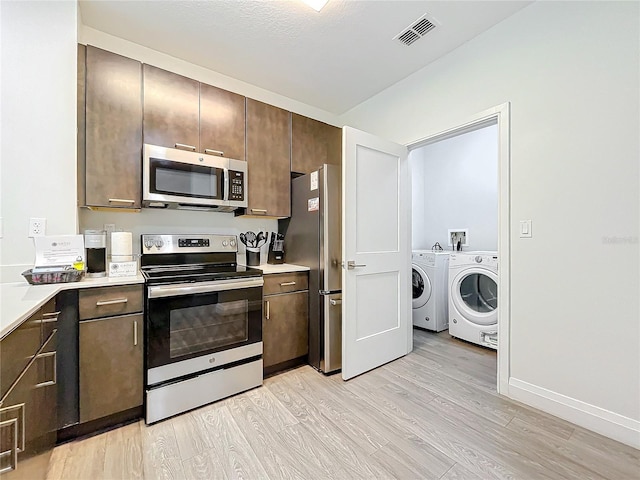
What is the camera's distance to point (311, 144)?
284 centimetres

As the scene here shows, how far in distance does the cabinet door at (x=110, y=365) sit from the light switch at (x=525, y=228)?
8.39 ft

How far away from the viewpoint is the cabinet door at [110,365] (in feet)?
5.02

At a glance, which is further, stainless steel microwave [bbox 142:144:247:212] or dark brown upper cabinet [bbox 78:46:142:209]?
stainless steel microwave [bbox 142:144:247:212]

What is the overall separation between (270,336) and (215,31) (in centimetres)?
238

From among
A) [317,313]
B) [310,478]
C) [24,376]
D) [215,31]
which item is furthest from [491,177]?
[24,376]

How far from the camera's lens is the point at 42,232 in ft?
5.51

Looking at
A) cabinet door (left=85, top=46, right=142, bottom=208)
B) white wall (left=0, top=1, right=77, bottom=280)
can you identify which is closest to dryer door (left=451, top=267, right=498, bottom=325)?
cabinet door (left=85, top=46, right=142, bottom=208)

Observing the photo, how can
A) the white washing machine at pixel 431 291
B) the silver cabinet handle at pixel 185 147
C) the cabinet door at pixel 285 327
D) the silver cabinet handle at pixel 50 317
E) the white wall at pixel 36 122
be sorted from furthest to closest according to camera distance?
the white washing machine at pixel 431 291
the cabinet door at pixel 285 327
the silver cabinet handle at pixel 185 147
the white wall at pixel 36 122
the silver cabinet handle at pixel 50 317

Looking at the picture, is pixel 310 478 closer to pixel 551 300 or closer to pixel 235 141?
pixel 551 300

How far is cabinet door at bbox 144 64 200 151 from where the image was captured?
201cm

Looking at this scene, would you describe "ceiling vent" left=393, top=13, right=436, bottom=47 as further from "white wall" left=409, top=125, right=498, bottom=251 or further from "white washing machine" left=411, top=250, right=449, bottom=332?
"white washing machine" left=411, top=250, right=449, bottom=332

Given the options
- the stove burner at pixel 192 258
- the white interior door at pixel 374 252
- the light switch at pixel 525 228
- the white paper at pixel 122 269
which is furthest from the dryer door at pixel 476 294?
the white paper at pixel 122 269

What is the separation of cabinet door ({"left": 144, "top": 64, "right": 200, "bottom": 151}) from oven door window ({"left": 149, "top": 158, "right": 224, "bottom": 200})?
180 millimetres

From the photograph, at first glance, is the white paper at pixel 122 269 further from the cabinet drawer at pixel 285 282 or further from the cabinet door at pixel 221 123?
the cabinet door at pixel 221 123
